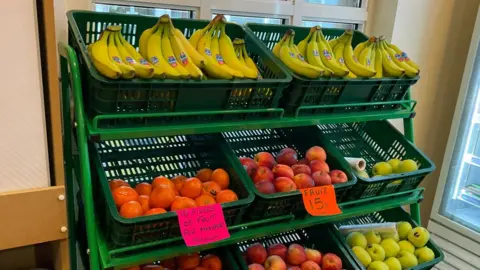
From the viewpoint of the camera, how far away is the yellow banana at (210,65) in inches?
53.7

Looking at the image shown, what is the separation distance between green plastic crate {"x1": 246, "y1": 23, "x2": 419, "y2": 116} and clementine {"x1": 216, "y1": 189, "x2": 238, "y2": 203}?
0.38 meters

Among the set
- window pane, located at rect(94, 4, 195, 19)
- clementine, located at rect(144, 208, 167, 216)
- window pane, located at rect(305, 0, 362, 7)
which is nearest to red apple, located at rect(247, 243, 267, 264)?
clementine, located at rect(144, 208, 167, 216)

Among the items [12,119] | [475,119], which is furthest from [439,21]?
[12,119]

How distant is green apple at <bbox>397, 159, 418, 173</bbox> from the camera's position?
71.8 inches

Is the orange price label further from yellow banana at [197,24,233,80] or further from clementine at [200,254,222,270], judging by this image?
yellow banana at [197,24,233,80]

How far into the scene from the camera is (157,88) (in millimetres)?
1241

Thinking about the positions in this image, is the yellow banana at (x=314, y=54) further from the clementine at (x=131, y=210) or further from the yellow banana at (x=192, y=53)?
the clementine at (x=131, y=210)

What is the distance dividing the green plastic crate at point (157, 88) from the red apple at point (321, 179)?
0.31 meters

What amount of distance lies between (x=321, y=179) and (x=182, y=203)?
558mm

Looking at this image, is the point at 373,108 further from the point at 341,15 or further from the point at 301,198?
the point at 341,15

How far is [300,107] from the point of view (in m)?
Answer: 1.54

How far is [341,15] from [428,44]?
61 cm

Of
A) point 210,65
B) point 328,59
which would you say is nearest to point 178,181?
point 210,65

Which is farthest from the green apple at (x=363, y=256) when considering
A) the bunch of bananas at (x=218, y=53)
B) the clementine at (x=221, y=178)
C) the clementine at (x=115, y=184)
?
the clementine at (x=115, y=184)
